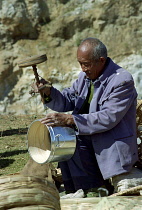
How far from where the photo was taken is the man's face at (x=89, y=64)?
400 cm

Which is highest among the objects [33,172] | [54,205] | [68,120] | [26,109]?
[68,120]

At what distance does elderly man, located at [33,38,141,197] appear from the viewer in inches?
155

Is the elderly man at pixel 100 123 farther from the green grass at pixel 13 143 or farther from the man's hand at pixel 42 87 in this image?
the green grass at pixel 13 143

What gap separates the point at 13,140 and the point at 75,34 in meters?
4.98

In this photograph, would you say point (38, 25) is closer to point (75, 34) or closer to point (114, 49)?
point (75, 34)

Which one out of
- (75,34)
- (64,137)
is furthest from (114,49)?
(64,137)

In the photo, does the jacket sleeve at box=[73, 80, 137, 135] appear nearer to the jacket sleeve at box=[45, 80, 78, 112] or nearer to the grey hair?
the grey hair

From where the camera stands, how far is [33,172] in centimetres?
428

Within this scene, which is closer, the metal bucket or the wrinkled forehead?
the metal bucket

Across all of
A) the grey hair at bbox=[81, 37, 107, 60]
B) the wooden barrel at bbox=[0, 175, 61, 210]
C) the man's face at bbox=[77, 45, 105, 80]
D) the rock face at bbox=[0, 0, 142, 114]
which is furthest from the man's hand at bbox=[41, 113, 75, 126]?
the rock face at bbox=[0, 0, 142, 114]

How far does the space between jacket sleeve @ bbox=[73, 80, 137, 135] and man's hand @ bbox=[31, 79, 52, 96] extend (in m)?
0.45

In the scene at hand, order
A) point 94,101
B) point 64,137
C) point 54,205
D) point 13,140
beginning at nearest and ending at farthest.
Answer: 1. point 54,205
2. point 64,137
3. point 94,101
4. point 13,140

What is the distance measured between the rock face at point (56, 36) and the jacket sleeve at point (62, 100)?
7.58 m

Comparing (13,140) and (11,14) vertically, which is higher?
(11,14)
